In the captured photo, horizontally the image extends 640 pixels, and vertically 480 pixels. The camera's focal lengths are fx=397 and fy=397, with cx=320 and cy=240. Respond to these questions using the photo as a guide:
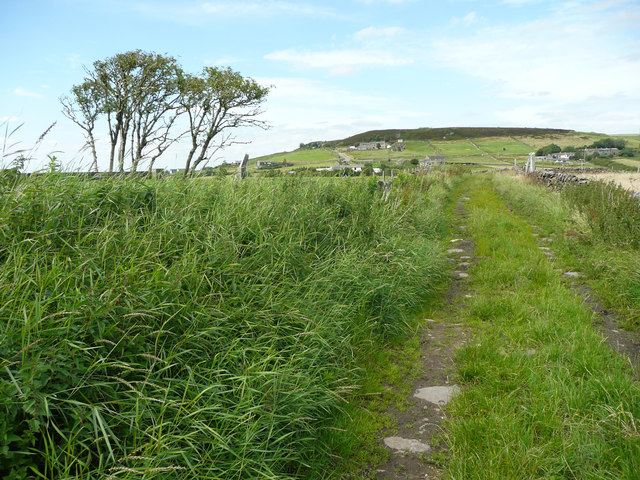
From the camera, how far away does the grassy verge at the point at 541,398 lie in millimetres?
2332

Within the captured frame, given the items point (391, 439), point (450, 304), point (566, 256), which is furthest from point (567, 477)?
point (566, 256)

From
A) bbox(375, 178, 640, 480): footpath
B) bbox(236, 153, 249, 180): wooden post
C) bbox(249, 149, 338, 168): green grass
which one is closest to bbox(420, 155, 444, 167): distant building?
bbox(249, 149, 338, 168): green grass

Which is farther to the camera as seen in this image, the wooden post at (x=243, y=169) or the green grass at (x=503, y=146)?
the green grass at (x=503, y=146)

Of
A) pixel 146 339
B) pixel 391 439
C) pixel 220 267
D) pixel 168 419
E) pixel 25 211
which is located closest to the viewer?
pixel 168 419

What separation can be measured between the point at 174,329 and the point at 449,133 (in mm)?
100430

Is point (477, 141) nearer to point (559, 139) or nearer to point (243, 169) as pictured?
point (559, 139)

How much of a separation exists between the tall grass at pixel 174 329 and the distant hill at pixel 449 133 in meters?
82.9

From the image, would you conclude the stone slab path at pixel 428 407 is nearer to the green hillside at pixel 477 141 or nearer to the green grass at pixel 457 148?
the green hillside at pixel 477 141

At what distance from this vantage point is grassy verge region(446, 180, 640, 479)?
2.33m

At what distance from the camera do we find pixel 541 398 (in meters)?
2.93

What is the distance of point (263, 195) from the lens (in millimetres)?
5094

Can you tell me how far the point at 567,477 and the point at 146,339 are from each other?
262 centimetres

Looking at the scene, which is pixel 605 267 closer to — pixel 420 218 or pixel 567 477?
pixel 420 218

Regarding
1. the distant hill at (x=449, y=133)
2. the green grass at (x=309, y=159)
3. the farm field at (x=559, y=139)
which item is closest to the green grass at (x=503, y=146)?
the farm field at (x=559, y=139)
